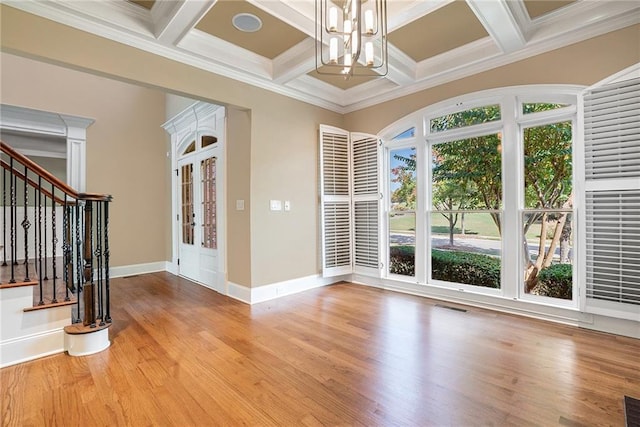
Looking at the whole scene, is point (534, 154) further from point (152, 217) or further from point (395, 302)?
point (152, 217)

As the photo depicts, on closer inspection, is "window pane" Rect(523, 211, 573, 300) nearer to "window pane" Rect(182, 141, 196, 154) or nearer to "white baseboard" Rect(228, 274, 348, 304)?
"white baseboard" Rect(228, 274, 348, 304)

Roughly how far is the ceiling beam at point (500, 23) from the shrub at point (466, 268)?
2352 millimetres

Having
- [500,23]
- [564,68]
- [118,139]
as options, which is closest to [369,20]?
[500,23]

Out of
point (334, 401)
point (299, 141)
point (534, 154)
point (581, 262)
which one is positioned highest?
point (299, 141)

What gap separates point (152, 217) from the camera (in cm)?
596

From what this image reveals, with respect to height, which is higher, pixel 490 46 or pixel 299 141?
Answer: pixel 490 46

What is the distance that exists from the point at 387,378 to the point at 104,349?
2.35 meters

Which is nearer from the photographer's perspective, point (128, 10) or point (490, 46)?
point (128, 10)

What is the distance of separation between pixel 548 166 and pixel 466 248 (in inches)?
50.4

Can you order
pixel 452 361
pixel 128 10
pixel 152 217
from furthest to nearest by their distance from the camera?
pixel 152 217 → pixel 128 10 → pixel 452 361

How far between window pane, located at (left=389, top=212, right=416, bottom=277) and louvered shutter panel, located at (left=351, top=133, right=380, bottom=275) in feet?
0.74

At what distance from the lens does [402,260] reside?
4426 millimetres

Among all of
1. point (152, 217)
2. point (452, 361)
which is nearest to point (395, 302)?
point (452, 361)

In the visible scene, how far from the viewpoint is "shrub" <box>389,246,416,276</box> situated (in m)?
4.31
